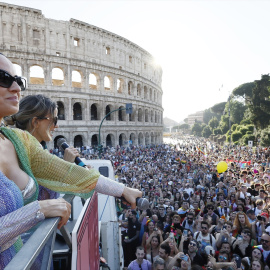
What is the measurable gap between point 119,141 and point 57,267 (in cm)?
3423

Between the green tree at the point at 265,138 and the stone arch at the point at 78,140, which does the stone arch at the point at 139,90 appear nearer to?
the stone arch at the point at 78,140

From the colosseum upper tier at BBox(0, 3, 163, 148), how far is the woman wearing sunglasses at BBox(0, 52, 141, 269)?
27.1 m

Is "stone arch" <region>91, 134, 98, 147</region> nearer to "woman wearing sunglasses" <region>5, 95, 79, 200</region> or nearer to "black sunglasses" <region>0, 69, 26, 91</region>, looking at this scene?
"woman wearing sunglasses" <region>5, 95, 79, 200</region>

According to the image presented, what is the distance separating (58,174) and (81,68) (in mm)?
30670

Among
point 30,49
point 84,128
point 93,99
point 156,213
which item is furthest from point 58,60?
point 156,213

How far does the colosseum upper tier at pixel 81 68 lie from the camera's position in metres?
26.5

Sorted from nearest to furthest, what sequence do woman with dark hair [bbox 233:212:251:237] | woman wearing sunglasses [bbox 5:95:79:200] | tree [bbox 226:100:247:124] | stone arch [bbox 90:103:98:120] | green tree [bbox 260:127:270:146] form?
1. woman wearing sunglasses [bbox 5:95:79:200]
2. woman with dark hair [bbox 233:212:251:237]
3. green tree [bbox 260:127:270:146]
4. stone arch [bbox 90:103:98:120]
5. tree [bbox 226:100:247:124]

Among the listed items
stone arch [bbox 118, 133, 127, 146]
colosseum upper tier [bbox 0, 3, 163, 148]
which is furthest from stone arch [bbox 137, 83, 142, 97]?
stone arch [bbox 118, 133, 127, 146]

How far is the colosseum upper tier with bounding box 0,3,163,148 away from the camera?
86.8 feet

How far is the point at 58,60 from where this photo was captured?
1105 inches

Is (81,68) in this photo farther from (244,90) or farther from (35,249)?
(244,90)

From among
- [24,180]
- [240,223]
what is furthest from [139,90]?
[24,180]

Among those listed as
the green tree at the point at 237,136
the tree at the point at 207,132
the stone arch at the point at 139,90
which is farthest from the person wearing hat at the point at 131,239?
the tree at the point at 207,132

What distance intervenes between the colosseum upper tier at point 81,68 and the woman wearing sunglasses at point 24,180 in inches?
1069
